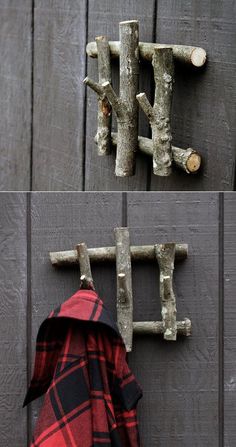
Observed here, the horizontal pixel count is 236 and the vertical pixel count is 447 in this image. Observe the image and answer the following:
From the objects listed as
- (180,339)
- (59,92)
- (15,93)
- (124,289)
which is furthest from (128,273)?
(15,93)

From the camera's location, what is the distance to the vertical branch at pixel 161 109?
1.63 meters

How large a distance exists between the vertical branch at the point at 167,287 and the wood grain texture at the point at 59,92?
46cm

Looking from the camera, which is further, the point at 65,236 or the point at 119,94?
the point at 119,94

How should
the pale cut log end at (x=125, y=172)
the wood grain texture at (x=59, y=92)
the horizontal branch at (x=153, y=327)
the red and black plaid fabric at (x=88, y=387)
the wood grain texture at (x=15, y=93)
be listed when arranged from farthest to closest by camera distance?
the wood grain texture at (x=15, y=93) < the wood grain texture at (x=59, y=92) < the pale cut log end at (x=125, y=172) < the horizontal branch at (x=153, y=327) < the red and black plaid fabric at (x=88, y=387)

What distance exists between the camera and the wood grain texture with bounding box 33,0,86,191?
1992 mm

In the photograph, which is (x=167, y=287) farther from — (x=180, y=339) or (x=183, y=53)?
(x=183, y=53)

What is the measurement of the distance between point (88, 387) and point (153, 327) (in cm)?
16

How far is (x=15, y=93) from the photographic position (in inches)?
87.5

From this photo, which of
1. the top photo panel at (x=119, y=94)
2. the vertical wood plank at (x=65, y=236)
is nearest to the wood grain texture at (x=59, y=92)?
the top photo panel at (x=119, y=94)

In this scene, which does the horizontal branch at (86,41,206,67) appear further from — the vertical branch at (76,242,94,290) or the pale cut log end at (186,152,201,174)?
the vertical branch at (76,242,94,290)

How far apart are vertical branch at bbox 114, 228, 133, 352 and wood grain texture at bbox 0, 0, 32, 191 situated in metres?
0.65

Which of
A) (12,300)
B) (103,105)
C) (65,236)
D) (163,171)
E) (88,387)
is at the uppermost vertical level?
(103,105)

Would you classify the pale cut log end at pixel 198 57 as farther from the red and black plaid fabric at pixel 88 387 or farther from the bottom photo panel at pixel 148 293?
the red and black plaid fabric at pixel 88 387

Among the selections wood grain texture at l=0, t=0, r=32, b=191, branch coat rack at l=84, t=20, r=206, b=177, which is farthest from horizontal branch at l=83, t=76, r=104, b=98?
wood grain texture at l=0, t=0, r=32, b=191
